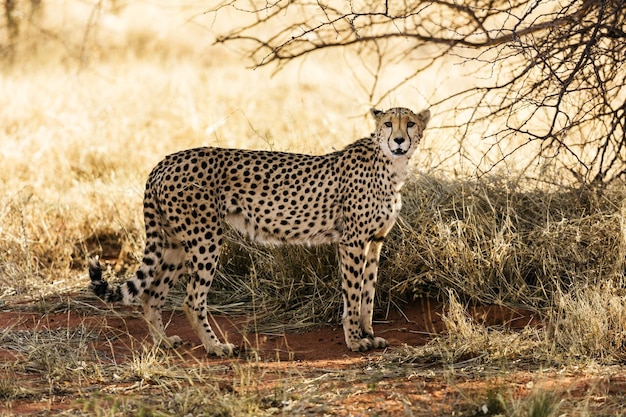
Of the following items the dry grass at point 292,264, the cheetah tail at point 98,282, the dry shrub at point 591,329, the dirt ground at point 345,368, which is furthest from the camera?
the cheetah tail at point 98,282

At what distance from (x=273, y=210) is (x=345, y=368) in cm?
94

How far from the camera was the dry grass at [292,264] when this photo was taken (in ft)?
12.6

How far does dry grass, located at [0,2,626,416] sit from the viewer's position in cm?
385

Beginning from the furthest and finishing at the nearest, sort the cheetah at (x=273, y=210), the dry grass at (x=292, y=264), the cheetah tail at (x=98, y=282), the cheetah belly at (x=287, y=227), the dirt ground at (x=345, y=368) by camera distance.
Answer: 1. the cheetah belly at (x=287, y=227)
2. the cheetah at (x=273, y=210)
3. the cheetah tail at (x=98, y=282)
4. the dry grass at (x=292, y=264)
5. the dirt ground at (x=345, y=368)

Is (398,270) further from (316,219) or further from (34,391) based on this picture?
(34,391)

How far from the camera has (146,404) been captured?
11.7ft

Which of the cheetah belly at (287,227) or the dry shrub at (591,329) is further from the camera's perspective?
the cheetah belly at (287,227)

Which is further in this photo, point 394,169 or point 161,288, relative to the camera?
point 161,288

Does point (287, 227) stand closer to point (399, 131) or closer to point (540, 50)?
point (399, 131)

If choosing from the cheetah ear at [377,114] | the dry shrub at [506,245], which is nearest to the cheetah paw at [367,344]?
the dry shrub at [506,245]

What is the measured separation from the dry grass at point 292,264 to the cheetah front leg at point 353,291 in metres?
0.32

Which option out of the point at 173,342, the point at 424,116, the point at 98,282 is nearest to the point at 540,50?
the point at 424,116

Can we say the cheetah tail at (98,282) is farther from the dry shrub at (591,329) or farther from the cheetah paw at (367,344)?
the dry shrub at (591,329)

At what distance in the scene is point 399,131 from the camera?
4562mm
